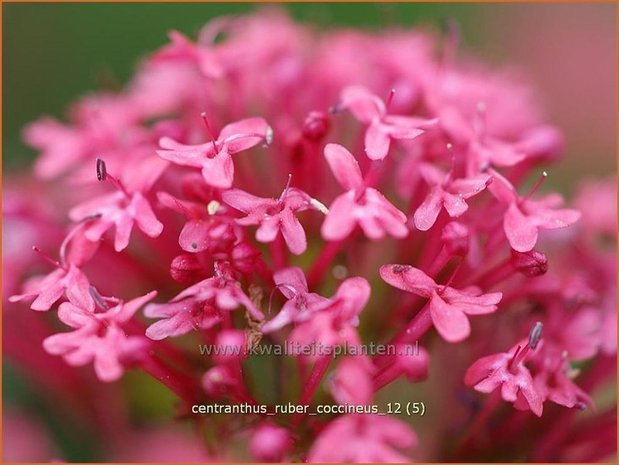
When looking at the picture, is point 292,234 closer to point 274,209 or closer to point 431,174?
point 274,209

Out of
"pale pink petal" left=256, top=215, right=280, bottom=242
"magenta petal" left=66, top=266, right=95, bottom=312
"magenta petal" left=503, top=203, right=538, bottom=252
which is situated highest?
"pale pink petal" left=256, top=215, right=280, bottom=242

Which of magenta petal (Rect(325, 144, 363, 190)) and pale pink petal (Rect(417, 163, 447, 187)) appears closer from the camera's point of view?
magenta petal (Rect(325, 144, 363, 190))

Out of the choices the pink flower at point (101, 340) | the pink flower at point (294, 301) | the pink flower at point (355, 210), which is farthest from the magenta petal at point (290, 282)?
the pink flower at point (101, 340)

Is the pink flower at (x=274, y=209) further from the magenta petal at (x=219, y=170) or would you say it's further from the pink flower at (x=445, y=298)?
the pink flower at (x=445, y=298)

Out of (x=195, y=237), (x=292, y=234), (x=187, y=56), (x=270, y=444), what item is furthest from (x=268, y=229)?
(x=187, y=56)

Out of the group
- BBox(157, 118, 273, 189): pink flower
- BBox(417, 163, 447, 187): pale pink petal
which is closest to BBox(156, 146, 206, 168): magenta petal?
BBox(157, 118, 273, 189): pink flower

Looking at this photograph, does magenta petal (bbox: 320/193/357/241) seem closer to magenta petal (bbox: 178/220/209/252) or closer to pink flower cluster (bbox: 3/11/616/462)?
pink flower cluster (bbox: 3/11/616/462)

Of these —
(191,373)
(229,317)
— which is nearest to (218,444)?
(191,373)
